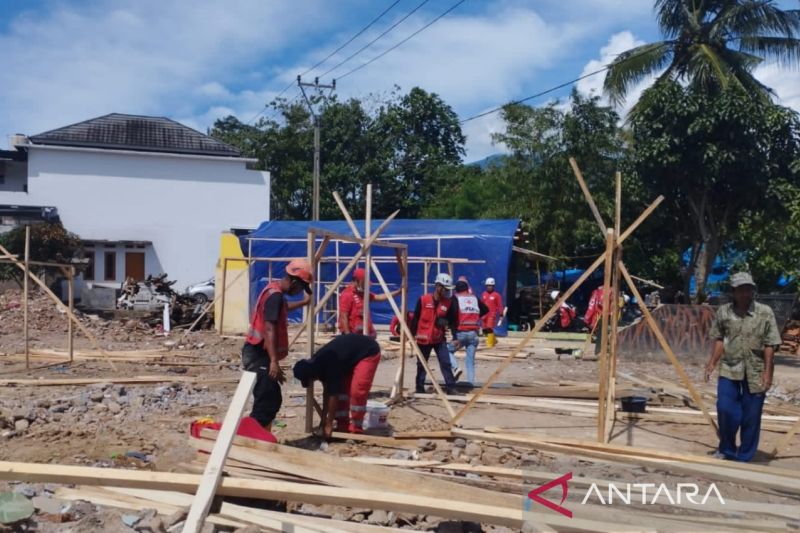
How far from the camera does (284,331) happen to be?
24.1 feet

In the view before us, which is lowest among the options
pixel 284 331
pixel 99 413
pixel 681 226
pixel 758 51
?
pixel 99 413

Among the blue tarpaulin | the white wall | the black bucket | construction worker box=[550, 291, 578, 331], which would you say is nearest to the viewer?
the black bucket

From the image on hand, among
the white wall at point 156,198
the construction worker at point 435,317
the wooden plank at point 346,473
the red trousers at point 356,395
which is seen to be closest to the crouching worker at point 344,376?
the red trousers at point 356,395

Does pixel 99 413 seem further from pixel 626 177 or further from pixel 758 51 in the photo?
pixel 758 51

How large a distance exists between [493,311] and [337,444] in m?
9.15

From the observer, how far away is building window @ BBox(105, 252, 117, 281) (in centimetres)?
3491

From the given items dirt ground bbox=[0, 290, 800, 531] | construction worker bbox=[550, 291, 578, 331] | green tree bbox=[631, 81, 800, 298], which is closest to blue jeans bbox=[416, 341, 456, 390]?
dirt ground bbox=[0, 290, 800, 531]

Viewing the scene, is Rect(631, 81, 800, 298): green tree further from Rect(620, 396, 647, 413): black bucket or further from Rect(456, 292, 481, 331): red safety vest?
Rect(620, 396, 647, 413): black bucket

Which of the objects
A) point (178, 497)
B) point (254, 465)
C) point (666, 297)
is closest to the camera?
point (178, 497)

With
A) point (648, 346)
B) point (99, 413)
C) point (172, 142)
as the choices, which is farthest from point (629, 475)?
point (172, 142)

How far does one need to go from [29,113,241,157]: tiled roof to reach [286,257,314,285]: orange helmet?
3110 centimetres

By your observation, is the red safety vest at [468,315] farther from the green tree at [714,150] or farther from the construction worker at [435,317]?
the green tree at [714,150]

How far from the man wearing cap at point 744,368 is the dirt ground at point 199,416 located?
1.82 ft

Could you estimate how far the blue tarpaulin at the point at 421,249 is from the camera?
21.7 meters
